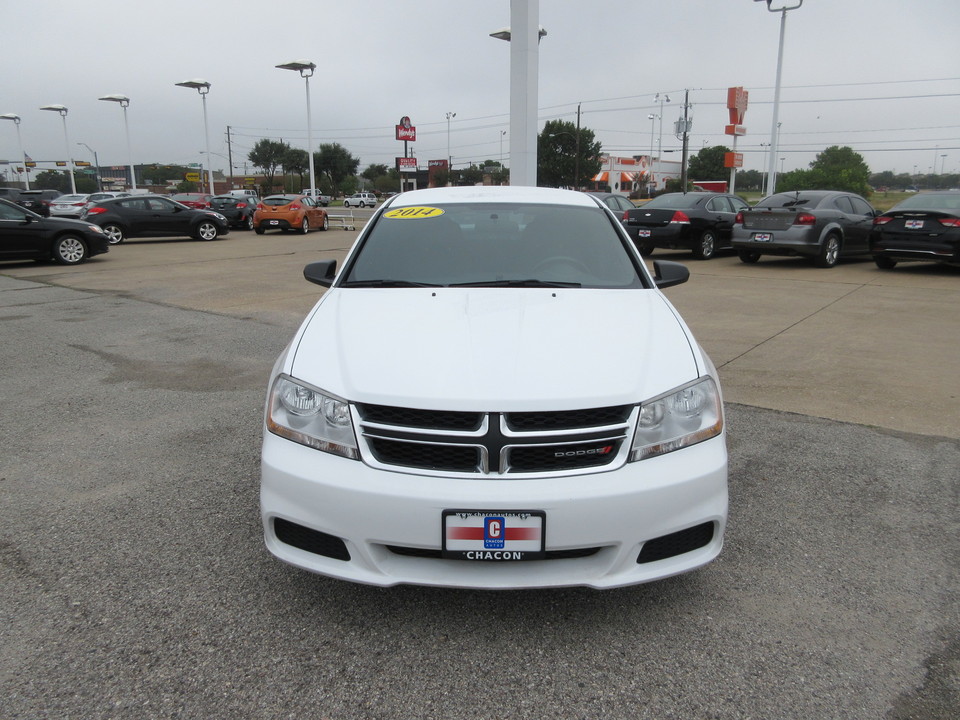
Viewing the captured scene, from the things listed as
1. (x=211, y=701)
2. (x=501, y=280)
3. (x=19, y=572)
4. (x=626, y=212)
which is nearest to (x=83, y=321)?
(x=19, y=572)

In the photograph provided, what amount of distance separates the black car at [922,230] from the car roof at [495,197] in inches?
413

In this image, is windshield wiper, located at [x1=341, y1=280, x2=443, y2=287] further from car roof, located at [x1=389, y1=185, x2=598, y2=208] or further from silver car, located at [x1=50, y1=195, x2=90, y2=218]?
silver car, located at [x1=50, y1=195, x2=90, y2=218]

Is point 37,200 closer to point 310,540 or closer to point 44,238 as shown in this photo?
point 44,238

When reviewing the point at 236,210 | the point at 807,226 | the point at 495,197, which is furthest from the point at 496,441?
the point at 236,210

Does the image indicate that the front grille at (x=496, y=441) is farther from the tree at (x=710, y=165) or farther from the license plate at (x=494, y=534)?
the tree at (x=710, y=165)

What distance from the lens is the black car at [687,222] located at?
1465 centimetres

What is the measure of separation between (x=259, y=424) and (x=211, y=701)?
271cm

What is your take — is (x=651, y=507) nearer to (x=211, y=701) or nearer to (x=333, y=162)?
(x=211, y=701)

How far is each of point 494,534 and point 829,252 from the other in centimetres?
1328

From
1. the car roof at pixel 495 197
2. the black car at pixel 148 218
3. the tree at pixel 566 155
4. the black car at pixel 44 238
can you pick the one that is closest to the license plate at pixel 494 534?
the car roof at pixel 495 197

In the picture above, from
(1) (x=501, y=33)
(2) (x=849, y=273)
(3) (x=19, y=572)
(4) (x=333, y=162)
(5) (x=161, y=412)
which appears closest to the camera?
Answer: (3) (x=19, y=572)

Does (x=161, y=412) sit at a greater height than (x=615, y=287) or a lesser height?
lesser

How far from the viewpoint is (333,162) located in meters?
84.9

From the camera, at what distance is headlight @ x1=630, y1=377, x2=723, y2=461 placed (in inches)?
93.1
